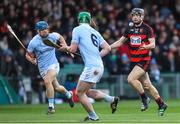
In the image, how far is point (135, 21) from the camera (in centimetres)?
2031

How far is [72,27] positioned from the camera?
3200 cm

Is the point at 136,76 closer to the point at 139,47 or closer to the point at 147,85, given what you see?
the point at 147,85

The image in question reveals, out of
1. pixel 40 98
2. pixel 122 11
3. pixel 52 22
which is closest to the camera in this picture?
pixel 40 98

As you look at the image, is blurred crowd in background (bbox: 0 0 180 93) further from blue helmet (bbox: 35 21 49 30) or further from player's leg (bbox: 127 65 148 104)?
player's leg (bbox: 127 65 148 104)

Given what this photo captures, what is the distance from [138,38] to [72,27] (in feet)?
38.5

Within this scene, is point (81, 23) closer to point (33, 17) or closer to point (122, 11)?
point (33, 17)

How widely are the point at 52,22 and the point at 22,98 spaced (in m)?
3.55

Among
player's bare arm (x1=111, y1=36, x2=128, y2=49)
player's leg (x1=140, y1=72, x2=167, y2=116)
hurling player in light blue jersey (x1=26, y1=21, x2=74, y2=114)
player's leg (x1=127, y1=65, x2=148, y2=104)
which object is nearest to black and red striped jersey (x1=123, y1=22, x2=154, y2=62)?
player's bare arm (x1=111, y1=36, x2=128, y2=49)

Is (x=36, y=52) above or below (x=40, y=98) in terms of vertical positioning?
above

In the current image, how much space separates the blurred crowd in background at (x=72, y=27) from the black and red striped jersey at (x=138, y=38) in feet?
31.1

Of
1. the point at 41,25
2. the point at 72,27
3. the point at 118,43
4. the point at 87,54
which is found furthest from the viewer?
the point at 72,27

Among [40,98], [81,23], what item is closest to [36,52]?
[81,23]

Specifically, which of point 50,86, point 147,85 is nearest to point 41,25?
point 50,86

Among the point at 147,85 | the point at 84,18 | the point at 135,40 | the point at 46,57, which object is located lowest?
the point at 147,85
